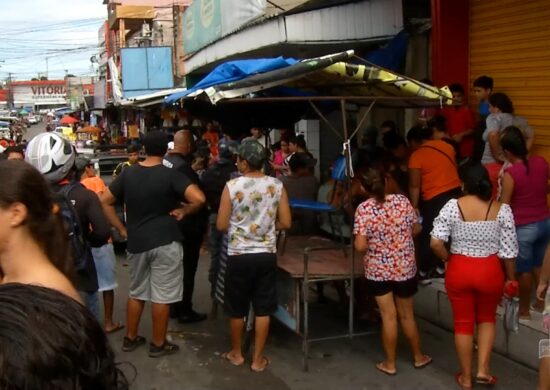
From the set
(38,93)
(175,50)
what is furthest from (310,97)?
(38,93)

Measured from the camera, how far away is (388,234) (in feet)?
16.7

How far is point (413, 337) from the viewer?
209 inches

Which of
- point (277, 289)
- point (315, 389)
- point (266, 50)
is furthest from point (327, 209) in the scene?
point (266, 50)

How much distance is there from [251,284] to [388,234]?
3.88ft

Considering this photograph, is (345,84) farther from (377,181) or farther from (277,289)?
(277,289)

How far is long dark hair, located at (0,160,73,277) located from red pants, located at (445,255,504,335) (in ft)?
10.2

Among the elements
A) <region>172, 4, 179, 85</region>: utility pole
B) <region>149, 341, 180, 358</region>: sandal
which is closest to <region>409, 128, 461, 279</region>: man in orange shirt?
<region>149, 341, 180, 358</region>: sandal

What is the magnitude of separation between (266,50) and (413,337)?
6213 millimetres

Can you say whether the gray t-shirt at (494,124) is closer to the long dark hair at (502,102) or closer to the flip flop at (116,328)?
the long dark hair at (502,102)

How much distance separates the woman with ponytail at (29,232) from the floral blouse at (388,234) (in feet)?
10.1

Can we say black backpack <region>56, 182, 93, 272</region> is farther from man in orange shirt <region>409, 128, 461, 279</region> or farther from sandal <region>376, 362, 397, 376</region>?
man in orange shirt <region>409, 128, 461, 279</region>

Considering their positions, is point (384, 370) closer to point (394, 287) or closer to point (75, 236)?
point (394, 287)

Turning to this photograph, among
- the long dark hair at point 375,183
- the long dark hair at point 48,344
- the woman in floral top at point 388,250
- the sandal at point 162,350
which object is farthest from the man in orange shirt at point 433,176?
the long dark hair at point 48,344

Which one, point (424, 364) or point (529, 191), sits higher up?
point (529, 191)
